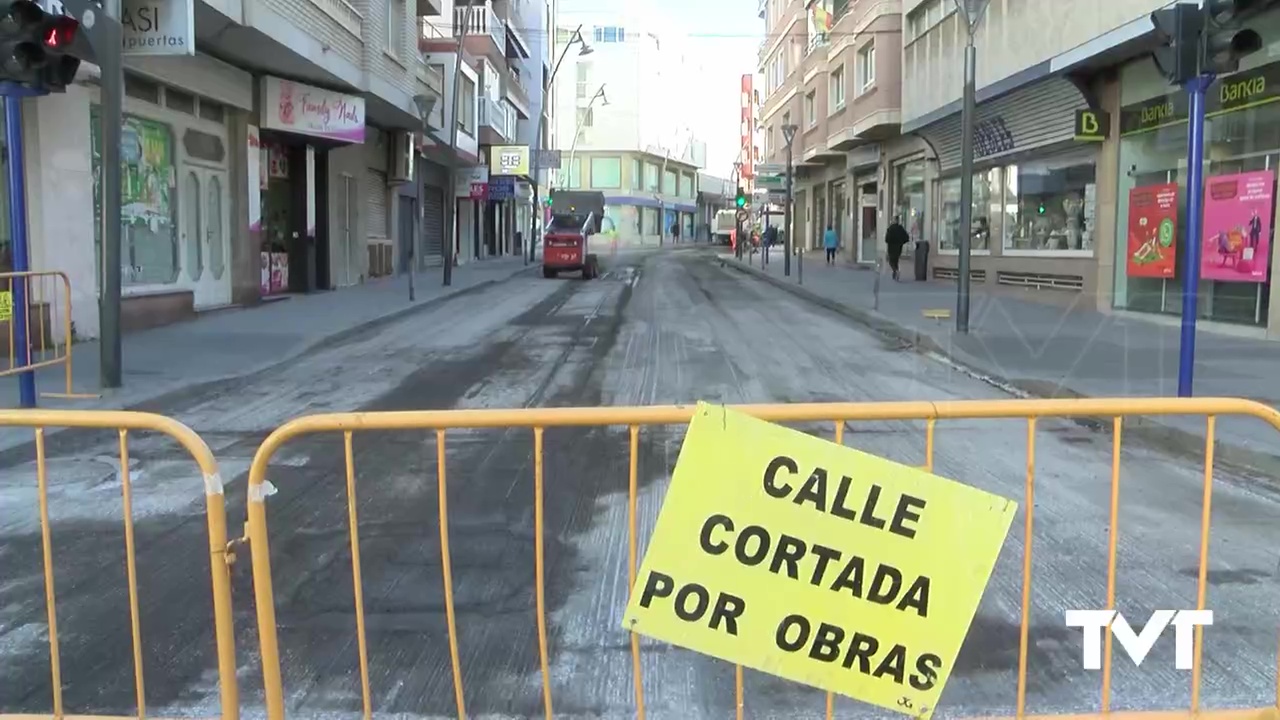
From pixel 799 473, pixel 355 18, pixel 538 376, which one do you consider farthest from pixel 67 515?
pixel 355 18

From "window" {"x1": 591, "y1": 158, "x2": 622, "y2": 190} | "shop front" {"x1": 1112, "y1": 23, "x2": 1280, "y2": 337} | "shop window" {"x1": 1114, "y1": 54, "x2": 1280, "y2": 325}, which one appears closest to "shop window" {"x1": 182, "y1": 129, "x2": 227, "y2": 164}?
"shop front" {"x1": 1112, "y1": 23, "x2": 1280, "y2": 337}

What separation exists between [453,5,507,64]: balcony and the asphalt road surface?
3065cm

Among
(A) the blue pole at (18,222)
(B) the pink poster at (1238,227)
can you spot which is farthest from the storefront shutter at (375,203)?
(B) the pink poster at (1238,227)

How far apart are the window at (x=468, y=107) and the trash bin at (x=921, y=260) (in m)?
15.4

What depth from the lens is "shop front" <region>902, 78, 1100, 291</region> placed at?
2023 centimetres

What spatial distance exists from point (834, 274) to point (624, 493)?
94.0 ft

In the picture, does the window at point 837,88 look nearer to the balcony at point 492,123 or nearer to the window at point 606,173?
the balcony at point 492,123

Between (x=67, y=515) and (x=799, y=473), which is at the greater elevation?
(x=799, y=473)

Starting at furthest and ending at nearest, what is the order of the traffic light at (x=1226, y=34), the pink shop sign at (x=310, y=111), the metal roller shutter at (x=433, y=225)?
the metal roller shutter at (x=433, y=225), the pink shop sign at (x=310, y=111), the traffic light at (x=1226, y=34)

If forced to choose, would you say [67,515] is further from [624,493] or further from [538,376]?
[538,376]

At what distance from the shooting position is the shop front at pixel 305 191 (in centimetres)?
2117

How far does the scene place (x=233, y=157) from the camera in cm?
2002

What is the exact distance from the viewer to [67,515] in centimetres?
623

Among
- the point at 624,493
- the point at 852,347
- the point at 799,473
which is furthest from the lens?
the point at 852,347
